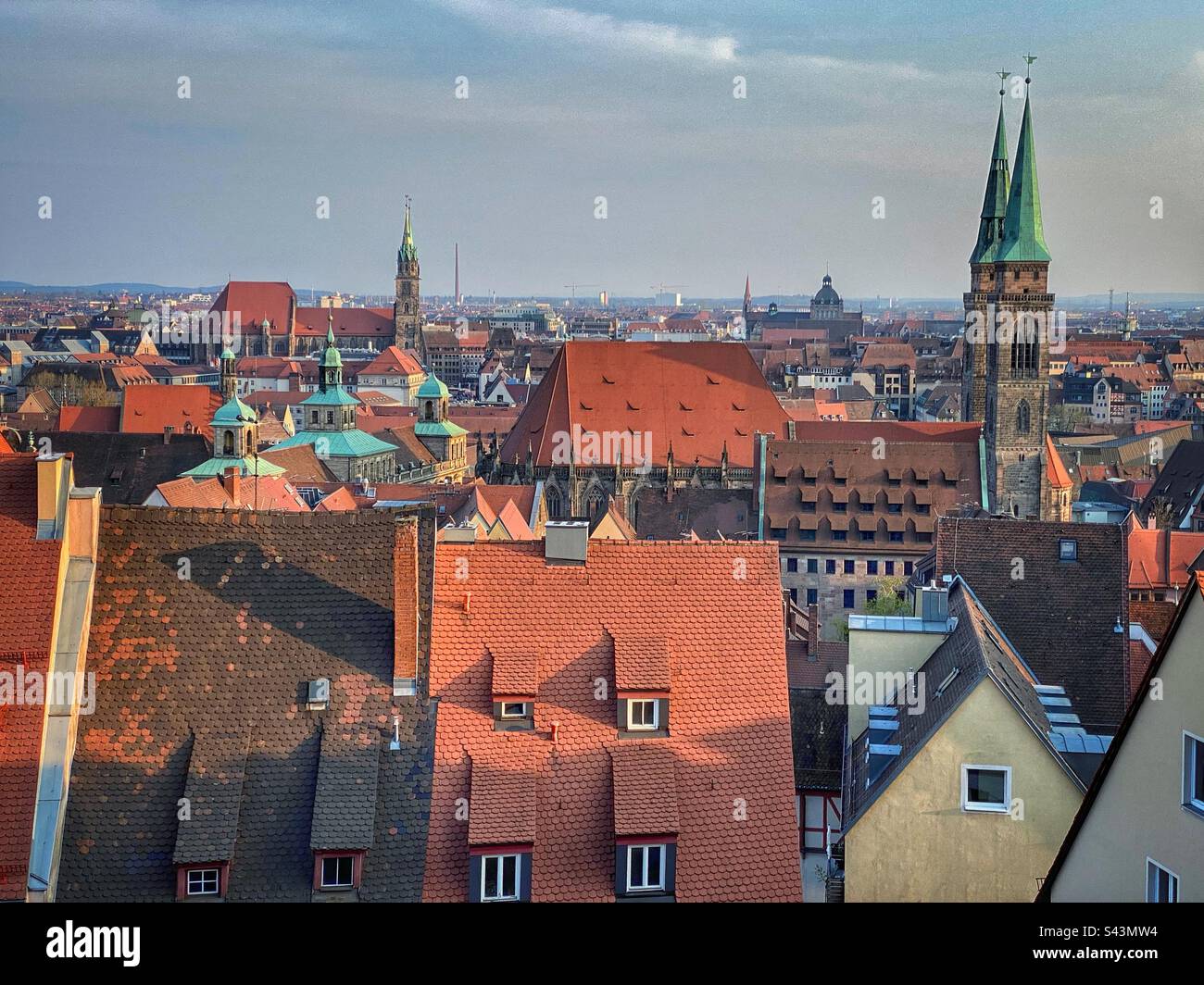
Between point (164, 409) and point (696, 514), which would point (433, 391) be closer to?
point (164, 409)

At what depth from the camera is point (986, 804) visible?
9617 millimetres

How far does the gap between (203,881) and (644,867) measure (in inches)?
103

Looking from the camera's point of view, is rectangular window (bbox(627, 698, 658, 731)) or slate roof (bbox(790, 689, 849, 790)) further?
slate roof (bbox(790, 689, 849, 790))

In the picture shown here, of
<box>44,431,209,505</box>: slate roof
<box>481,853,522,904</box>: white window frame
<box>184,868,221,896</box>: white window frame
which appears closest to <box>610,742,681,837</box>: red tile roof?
<box>481,853,522,904</box>: white window frame

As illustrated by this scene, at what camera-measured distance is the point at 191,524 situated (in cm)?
929

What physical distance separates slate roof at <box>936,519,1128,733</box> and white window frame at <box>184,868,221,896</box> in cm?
985

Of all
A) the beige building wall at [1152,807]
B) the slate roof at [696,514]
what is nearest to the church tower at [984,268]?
the slate roof at [696,514]

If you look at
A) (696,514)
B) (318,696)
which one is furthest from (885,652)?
(696,514)

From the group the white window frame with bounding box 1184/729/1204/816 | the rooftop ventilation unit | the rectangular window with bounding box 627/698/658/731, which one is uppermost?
the white window frame with bounding box 1184/729/1204/816

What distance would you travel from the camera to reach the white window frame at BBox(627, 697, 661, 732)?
8969mm

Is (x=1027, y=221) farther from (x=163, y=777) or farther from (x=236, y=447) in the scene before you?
(x=163, y=777)

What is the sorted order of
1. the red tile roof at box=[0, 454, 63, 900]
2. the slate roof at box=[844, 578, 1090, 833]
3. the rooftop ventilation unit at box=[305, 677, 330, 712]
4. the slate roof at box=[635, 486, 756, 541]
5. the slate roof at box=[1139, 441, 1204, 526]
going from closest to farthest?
1. the red tile roof at box=[0, 454, 63, 900]
2. the rooftop ventilation unit at box=[305, 677, 330, 712]
3. the slate roof at box=[844, 578, 1090, 833]
4. the slate roof at box=[635, 486, 756, 541]
5. the slate roof at box=[1139, 441, 1204, 526]

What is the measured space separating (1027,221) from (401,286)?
7726cm

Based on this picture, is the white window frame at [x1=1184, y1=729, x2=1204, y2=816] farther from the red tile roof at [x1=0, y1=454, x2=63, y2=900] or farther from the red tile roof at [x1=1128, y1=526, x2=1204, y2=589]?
the red tile roof at [x1=1128, y1=526, x2=1204, y2=589]
